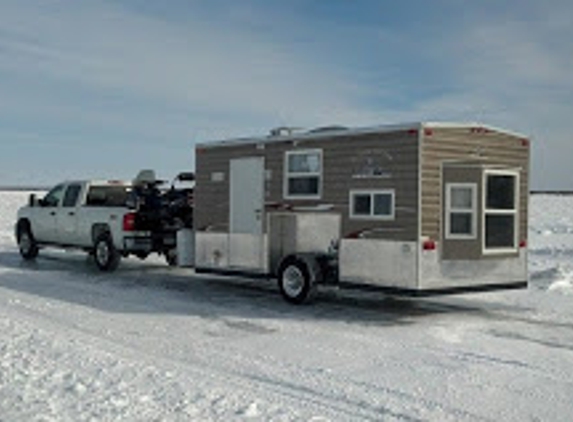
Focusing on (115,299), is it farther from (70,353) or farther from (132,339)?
(70,353)

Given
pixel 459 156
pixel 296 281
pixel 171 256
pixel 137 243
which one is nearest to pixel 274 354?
pixel 296 281

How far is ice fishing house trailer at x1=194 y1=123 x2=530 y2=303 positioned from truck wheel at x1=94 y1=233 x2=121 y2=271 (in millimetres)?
3721

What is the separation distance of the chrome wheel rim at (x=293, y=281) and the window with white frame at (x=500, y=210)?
8.81 feet

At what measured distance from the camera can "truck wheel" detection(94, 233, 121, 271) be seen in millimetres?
15766

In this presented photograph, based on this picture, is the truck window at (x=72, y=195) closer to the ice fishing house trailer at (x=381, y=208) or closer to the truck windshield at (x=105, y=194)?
the truck windshield at (x=105, y=194)

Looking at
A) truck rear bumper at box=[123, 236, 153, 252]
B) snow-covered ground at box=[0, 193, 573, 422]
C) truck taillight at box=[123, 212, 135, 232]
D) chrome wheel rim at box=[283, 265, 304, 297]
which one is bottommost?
snow-covered ground at box=[0, 193, 573, 422]

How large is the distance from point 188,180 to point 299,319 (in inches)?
227

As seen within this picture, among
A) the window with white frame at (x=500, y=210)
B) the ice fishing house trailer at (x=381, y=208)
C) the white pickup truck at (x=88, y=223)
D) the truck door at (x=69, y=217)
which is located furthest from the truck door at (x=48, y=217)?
the window with white frame at (x=500, y=210)

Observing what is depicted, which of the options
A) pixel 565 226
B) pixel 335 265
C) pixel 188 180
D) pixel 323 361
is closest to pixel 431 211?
pixel 335 265

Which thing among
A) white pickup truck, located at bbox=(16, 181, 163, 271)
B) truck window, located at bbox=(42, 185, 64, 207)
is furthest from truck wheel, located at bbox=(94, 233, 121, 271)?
truck window, located at bbox=(42, 185, 64, 207)

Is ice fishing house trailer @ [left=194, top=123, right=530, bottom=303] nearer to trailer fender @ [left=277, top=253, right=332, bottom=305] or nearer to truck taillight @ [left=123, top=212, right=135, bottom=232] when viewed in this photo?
trailer fender @ [left=277, top=253, right=332, bottom=305]

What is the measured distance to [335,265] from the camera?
452 inches

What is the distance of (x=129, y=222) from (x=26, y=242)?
14.7 ft

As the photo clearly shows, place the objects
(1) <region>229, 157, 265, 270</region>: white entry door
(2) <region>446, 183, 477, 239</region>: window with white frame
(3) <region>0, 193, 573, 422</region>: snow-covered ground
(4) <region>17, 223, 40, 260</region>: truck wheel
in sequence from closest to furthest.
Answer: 1. (3) <region>0, 193, 573, 422</region>: snow-covered ground
2. (2) <region>446, 183, 477, 239</region>: window with white frame
3. (1) <region>229, 157, 265, 270</region>: white entry door
4. (4) <region>17, 223, 40, 260</region>: truck wheel
